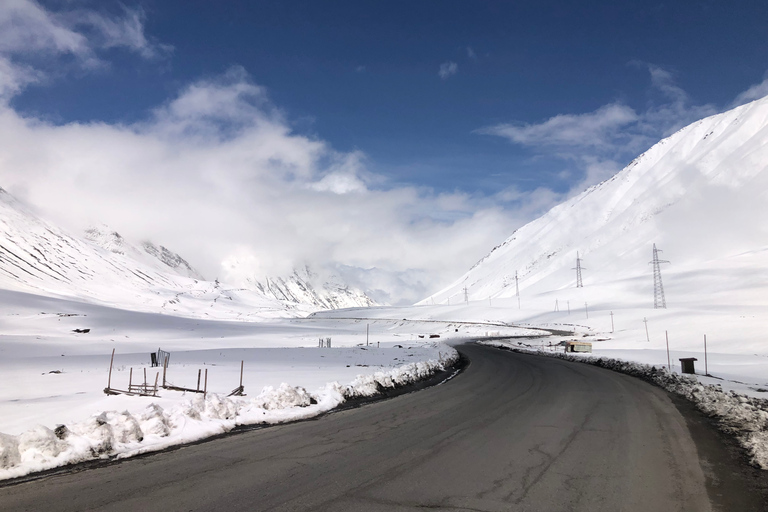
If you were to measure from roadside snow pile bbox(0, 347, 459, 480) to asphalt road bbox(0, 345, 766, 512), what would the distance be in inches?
28.3

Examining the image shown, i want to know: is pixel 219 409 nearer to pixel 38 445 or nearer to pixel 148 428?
pixel 148 428

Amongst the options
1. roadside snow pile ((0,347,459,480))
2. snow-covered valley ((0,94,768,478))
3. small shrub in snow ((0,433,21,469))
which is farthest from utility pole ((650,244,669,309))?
small shrub in snow ((0,433,21,469))

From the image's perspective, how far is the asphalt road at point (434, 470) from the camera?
21.6ft

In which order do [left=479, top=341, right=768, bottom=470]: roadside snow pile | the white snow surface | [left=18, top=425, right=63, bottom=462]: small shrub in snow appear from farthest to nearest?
[left=479, top=341, right=768, bottom=470]: roadside snow pile
the white snow surface
[left=18, top=425, right=63, bottom=462]: small shrub in snow

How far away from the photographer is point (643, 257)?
7662 inches

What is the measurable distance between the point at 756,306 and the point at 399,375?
101746 millimetres

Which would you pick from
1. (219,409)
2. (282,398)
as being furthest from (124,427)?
(282,398)

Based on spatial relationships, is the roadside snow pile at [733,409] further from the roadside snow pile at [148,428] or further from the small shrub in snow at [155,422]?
the small shrub in snow at [155,422]

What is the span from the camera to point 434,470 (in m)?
8.00

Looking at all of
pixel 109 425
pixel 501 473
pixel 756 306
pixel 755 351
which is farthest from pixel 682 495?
pixel 756 306

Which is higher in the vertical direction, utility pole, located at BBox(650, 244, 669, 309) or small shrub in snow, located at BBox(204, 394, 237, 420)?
utility pole, located at BBox(650, 244, 669, 309)

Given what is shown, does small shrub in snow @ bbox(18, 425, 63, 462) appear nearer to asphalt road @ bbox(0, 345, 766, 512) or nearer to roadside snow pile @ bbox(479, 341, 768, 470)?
asphalt road @ bbox(0, 345, 766, 512)

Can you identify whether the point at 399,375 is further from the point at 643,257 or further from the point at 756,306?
the point at 643,257

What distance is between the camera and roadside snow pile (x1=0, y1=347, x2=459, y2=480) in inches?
322
